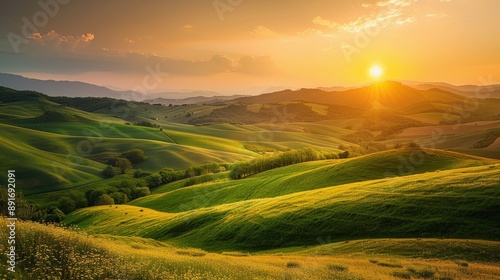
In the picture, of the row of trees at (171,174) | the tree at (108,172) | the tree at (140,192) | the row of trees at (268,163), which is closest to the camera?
the row of trees at (268,163)

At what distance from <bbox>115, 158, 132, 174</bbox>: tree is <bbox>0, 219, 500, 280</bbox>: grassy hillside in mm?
164375

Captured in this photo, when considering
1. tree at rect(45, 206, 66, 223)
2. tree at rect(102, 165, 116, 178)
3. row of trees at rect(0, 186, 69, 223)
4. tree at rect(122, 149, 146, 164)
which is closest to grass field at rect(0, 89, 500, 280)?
tree at rect(45, 206, 66, 223)

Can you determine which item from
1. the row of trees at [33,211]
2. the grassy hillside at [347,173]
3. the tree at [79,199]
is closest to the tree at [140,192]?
the tree at [79,199]

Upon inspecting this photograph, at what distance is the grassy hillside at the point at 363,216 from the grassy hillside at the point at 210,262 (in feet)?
18.0

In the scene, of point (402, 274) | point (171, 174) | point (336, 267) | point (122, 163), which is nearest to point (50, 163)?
point (122, 163)

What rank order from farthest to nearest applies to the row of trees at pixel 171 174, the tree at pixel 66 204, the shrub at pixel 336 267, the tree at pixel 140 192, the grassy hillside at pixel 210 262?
1. the row of trees at pixel 171 174
2. the tree at pixel 140 192
3. the tree at pixel 66 204
4. the shrub at pixel 336 267
5. the grassy hillside at pixel 210 262

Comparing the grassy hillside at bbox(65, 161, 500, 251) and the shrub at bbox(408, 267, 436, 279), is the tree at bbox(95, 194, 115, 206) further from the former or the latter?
the shrub at bbox(408, 267, 436, 279)

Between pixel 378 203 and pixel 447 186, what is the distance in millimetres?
10020

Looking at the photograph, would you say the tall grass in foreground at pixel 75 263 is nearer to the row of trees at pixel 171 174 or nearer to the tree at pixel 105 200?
the tree at pixel 105 200

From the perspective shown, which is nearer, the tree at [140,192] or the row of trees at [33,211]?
the row of trees at [33,211]

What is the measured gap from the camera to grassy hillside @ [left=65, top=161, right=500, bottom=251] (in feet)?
134

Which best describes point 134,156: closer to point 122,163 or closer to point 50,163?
point 122,163

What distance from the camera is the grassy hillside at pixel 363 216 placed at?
1607 inches

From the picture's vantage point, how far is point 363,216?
4603cm
